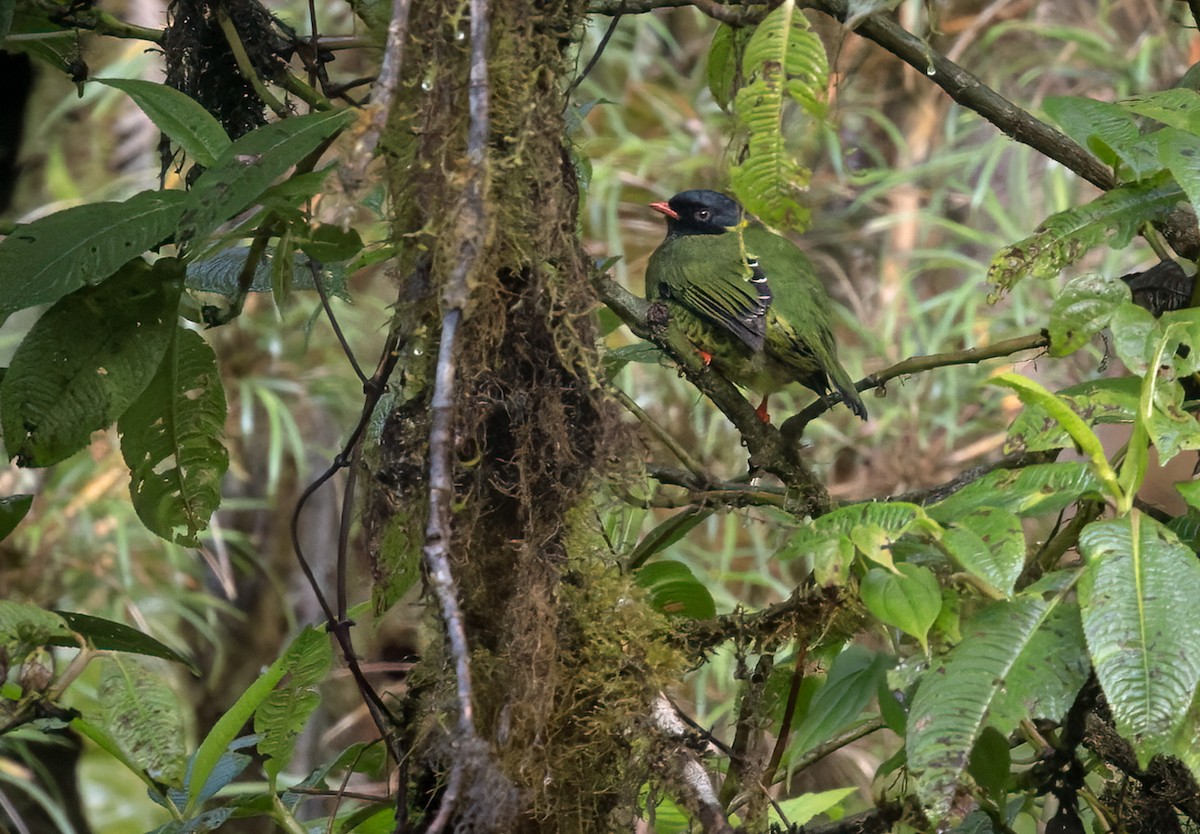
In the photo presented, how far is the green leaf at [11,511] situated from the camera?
5.02 feet

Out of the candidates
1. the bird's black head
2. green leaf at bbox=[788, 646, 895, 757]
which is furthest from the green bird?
green leaf at bbox=[788, 646, 895, 757]

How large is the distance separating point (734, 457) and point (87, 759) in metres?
3.22

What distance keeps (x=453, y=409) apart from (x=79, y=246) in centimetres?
56

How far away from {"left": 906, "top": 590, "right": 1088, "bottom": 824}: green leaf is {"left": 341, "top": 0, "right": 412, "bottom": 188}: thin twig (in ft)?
2.45

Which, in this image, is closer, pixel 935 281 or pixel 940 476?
pixel 940 476

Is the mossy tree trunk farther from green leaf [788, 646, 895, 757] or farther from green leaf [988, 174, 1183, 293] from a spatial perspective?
green leaf [988, 174, 1183, 293]

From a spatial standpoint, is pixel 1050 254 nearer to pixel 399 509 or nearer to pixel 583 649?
pixel 583 649

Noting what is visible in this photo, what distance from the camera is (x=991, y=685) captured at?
3.92 feet

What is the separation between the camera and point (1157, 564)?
1180 mm

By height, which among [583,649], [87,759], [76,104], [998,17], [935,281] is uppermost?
[998,17]

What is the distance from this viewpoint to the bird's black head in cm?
345

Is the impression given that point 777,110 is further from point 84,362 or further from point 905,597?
point 84,362

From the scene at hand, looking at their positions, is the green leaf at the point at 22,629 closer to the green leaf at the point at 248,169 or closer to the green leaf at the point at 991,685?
the green leaf at the point at 248,169

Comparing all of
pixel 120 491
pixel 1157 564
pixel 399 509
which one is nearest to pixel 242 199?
pixel 399 509
